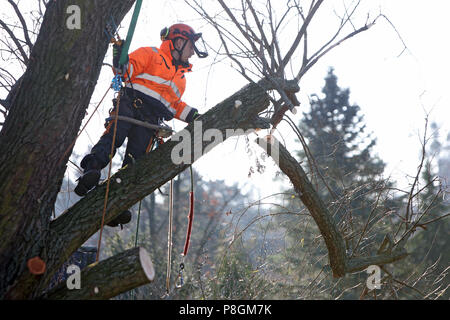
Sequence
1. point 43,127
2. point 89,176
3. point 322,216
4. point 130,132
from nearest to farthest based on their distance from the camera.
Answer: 1. point 43,127
2. point 89,176
3. point 322,216
4. point 130,132

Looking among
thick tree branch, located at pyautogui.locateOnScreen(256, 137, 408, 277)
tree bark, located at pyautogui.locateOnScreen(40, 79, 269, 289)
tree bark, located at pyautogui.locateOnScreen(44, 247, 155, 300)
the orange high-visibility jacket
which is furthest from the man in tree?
thick tree branch, located at pyautogui.locateOnScreen(256, 137, 408, 277)

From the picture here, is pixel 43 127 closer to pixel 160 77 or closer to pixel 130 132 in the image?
pixel 130 132

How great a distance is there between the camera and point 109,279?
2201mm

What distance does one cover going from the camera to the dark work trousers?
3.10 meters

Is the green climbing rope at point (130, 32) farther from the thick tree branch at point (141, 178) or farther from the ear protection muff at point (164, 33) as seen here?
the ear protection muff at point (164, 33)

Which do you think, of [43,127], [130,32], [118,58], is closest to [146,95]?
[118,58]

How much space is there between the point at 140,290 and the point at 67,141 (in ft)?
25.3

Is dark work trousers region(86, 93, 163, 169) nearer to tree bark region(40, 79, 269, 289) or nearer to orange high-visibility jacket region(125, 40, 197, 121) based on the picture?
orange high-visibility jacket region(125, 40, 197, 121)

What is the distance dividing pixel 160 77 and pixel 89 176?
111 cm

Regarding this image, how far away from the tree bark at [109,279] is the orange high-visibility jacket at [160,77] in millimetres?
1481

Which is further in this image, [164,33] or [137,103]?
[164,33]

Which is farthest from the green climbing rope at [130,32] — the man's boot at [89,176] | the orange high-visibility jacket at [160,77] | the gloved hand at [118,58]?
the man's boot at [89,176]

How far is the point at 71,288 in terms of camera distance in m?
2.21

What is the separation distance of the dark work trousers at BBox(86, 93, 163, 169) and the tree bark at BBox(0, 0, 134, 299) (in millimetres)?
513
